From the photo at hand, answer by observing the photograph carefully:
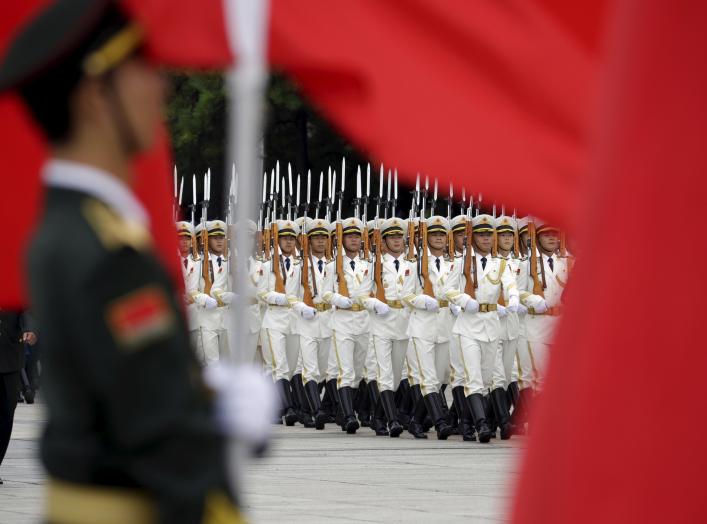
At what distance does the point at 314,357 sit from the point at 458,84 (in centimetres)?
1475

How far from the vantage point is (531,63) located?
4125mm

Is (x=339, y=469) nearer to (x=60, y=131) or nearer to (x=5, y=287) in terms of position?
(x=5, y=287)

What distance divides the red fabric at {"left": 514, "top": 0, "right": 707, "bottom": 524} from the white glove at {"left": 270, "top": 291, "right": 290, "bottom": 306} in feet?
54.0

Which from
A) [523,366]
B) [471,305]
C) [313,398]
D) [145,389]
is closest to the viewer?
[145,389]

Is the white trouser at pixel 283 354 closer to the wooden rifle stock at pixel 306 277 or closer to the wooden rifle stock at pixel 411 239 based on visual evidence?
the wooden rifle stock at pixel 306 277

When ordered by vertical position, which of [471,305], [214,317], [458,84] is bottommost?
[214,317]

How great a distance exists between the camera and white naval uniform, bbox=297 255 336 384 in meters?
18.8

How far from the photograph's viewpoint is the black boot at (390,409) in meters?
16.9

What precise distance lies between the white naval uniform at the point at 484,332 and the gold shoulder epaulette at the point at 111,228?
43.4 ft

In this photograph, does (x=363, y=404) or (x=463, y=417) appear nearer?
(x=463, y=417)

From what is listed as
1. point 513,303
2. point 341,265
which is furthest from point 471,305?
point 341,265

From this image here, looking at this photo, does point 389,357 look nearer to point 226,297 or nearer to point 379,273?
point 379,273

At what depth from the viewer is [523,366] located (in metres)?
16.5

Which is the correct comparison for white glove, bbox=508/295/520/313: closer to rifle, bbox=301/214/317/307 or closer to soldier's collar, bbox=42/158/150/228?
rifle, bbox=301/214/317/307
